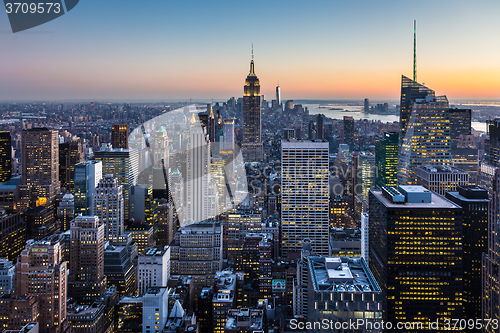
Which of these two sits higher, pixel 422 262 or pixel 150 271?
pixel 422 262

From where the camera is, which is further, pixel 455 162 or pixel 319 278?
pixel 455 162

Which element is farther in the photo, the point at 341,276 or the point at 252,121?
the point at 252,121

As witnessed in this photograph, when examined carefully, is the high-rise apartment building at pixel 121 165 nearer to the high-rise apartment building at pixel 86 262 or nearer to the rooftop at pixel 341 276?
the high-rise apartment building at pixel 86 262

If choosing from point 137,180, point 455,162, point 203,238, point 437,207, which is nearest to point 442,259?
point 437,207

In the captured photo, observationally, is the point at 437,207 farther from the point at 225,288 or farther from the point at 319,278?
the point at 225,288

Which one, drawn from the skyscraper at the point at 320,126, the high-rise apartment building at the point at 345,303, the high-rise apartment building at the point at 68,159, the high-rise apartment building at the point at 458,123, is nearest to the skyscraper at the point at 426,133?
the high-rise apartment building at the point at 458,123

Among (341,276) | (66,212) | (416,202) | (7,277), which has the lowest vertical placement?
(7,277)

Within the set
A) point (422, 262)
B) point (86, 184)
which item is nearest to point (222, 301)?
point (422, 262)

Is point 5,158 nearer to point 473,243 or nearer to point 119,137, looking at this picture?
point 119,137

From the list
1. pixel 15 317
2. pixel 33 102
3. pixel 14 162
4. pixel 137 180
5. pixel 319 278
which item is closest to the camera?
pixel 319 278
